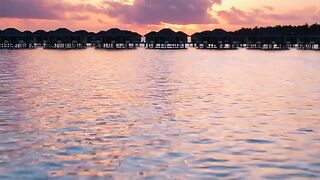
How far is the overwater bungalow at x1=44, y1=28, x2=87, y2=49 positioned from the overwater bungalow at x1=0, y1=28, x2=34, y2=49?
260cm

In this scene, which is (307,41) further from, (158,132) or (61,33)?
(158,132)

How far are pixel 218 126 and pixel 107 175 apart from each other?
13.3ft

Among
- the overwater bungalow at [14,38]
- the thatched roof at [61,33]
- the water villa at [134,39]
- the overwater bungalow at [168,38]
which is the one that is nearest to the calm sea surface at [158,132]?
the thatched roof at [61,33]

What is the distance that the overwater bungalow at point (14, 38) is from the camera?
57.7 meters

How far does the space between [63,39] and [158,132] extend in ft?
181

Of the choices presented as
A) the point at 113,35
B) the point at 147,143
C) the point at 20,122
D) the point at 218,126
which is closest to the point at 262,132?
the point at 218,126

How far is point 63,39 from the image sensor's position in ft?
205

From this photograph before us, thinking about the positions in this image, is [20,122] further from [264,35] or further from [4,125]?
[264,35]

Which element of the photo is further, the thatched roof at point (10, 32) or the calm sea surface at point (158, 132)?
the thatched roof at point (10, 32)

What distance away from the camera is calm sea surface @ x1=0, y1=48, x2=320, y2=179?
666 centimetres

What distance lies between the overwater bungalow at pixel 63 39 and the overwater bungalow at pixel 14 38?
2.60 meters

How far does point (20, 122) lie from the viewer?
10125 millimetres

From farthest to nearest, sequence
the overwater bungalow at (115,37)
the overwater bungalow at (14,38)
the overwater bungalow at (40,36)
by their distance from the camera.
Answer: the overwater bungalow at (40,36), the overwater bungalow at (115,37), the overwater bungalow at (14,38)

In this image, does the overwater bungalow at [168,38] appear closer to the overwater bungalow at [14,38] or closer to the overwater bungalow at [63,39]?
the overwater bungalow at [63,39]
